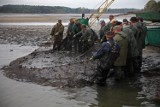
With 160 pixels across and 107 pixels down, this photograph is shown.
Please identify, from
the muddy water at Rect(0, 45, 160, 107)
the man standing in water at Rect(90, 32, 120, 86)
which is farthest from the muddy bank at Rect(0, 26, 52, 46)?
the man standing in water at Rect(90, 32, 120, 86)

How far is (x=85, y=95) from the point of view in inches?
308

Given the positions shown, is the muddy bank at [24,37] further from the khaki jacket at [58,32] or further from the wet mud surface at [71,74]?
the wet mud surface at [71,74]

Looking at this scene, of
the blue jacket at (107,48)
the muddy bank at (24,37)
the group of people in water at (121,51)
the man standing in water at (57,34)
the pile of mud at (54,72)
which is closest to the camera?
the blue jacket at (107,48)

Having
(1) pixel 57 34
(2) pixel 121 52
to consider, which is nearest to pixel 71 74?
(2) pixel 121 52

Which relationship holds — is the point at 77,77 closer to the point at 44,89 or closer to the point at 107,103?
the point at 44,89

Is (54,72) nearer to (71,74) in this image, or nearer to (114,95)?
(71,74)

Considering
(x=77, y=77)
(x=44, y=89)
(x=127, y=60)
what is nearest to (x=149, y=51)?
(x=127, y=60)

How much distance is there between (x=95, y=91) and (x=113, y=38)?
61.8 inches

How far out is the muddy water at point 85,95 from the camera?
23.7ft

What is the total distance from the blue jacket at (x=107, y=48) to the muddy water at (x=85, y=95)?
95 centimetres

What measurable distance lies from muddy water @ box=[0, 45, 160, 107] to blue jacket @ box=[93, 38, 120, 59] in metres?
0.95

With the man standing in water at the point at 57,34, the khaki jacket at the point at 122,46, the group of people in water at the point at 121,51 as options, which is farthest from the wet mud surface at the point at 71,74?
the man standing in water at the point at 57,34

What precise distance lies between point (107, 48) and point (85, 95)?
1.32 m

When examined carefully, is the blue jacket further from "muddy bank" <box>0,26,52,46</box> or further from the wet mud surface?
"muddy bank" <box>0,26,52,46</box>
